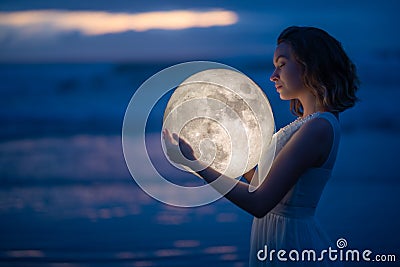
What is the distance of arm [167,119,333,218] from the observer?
1.89 m

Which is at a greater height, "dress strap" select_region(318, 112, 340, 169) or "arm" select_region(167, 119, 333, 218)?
"dress strap" select_region(318, 112, 340, 169)

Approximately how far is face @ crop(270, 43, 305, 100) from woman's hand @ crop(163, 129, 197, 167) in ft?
1.22

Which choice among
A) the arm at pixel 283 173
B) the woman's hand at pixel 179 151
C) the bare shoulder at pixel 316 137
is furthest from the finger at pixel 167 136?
the bare shoulder at pixel 316 137

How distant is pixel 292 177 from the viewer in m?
1.90

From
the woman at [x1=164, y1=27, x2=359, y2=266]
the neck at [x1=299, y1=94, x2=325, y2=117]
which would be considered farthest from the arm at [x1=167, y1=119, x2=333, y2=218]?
the neck at [x1=299, y1=94, x2=325, y2=117]


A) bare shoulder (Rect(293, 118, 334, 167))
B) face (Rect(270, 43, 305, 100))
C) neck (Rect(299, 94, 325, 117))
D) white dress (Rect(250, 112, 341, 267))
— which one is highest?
face (Rect(270, 43, 305, 100))

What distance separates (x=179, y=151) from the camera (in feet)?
5.97

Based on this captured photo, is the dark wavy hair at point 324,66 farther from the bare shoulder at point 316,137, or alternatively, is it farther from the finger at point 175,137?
the finger at point 175,137

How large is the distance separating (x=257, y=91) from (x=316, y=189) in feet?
1.13

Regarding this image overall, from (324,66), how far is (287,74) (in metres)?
0.11

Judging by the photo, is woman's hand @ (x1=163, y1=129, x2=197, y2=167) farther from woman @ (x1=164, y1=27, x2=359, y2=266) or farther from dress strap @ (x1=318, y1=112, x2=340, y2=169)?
dress strap @ (x1=318, y1=112, x2=340, y2=169)

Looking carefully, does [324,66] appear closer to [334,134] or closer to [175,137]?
[334,134]

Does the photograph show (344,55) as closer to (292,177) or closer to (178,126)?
(292,177)

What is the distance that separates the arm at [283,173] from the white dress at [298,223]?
0.07 meters
